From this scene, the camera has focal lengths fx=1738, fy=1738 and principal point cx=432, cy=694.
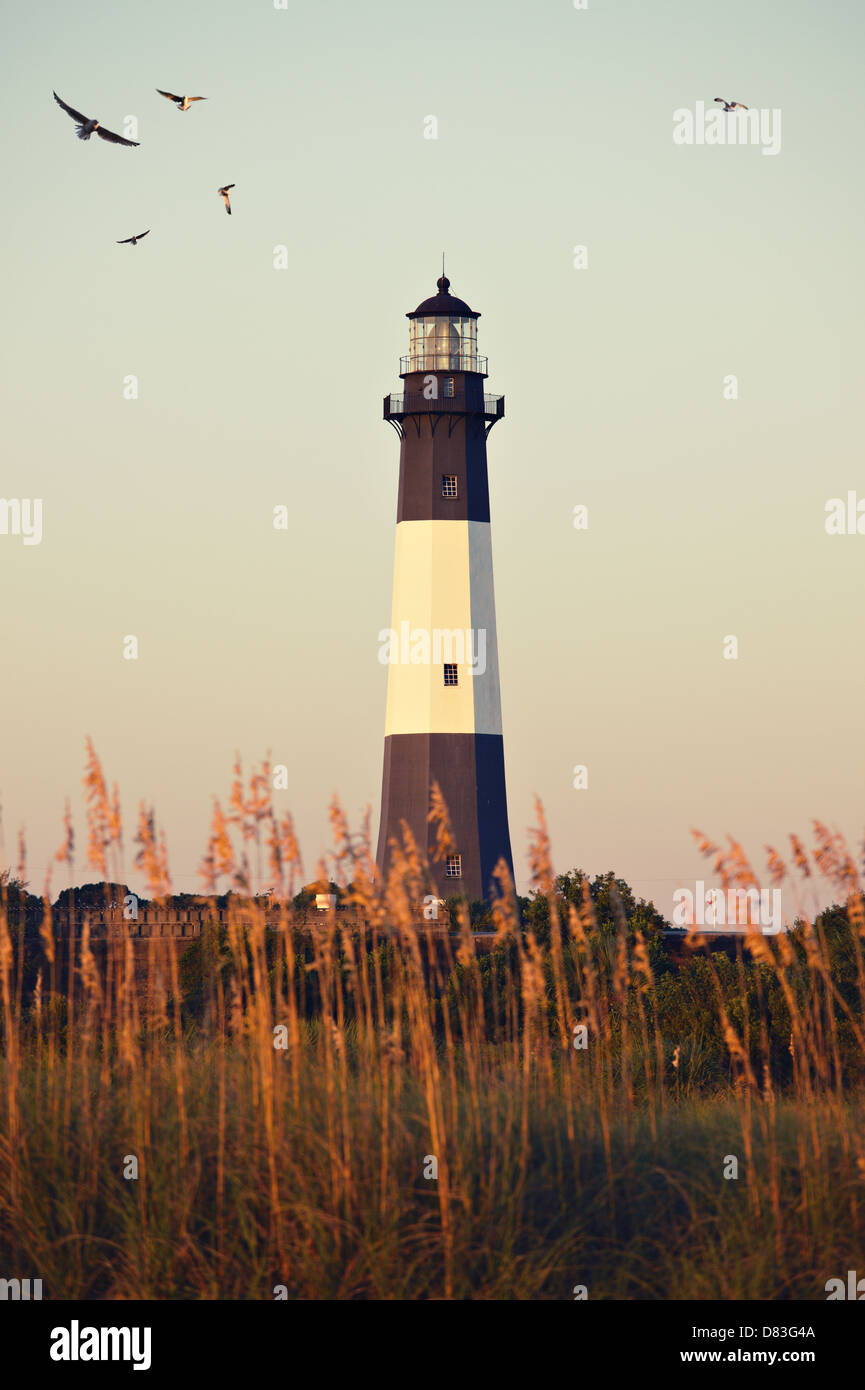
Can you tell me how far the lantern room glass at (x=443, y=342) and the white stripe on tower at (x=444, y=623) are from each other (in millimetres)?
4855

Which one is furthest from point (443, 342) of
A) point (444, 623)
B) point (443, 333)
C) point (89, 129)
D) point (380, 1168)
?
point (380, 1168)

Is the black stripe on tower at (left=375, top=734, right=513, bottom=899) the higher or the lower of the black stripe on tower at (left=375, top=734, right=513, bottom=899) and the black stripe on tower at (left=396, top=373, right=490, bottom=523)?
the lower

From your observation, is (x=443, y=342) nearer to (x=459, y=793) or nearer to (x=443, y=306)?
(x=443, y=306)

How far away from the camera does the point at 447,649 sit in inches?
1754

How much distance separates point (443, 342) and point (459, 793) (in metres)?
12.5

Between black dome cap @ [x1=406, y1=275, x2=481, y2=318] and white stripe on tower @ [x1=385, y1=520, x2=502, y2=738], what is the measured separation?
6.21 meters

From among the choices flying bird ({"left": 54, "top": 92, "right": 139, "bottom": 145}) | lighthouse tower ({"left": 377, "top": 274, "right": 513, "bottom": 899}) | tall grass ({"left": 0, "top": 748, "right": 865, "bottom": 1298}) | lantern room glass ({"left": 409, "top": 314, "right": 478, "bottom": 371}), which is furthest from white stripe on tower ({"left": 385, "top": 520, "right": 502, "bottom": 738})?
tall grass ({"left": 0, "top": 748, "right": 865, "bottom": 1298})

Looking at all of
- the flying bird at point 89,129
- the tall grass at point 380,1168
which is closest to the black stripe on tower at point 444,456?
the flying bird at point 89,129

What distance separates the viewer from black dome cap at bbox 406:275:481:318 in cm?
4716

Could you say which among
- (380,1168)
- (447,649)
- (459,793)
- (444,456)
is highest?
(444,456)

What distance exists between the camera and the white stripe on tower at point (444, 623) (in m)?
44.3

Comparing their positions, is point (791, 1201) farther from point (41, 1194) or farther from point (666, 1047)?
point (666, 1047)

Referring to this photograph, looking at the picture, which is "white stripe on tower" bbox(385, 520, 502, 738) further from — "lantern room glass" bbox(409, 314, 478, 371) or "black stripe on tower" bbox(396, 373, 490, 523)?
"lantern room glass" bbox(409, 314, 478, 371)
